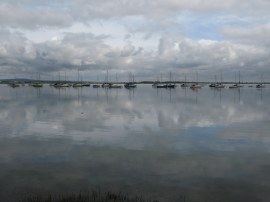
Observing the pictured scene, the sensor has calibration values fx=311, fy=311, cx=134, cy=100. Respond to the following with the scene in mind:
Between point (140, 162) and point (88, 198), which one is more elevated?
point (140, 162)

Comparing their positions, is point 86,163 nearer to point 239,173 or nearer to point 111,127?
point 239,173

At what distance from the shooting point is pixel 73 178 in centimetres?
1669

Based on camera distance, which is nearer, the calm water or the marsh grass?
the marsh grass

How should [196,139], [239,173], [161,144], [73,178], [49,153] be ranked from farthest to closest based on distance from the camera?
[196,139] < [161,144] < [49,153] < [239,173] < [73,178]

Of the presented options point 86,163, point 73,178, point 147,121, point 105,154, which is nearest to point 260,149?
point 105,154

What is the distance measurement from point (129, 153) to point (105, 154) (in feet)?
5.66

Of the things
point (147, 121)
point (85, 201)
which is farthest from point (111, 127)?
point (85, 201)

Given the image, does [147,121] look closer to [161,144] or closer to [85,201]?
[161,144]

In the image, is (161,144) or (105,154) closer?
(105,154)

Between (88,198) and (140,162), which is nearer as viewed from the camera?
(88,198)

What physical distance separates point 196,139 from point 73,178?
14.5 metres

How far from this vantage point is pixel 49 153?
862 inches

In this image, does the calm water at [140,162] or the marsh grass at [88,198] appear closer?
the marsh grass at [88,198]

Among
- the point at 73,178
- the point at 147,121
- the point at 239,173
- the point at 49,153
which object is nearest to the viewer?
the point at 73,178
